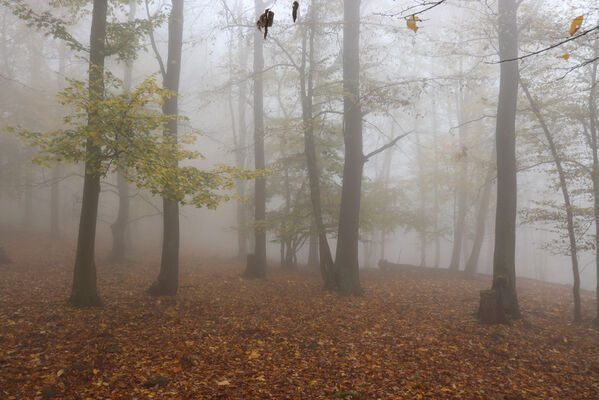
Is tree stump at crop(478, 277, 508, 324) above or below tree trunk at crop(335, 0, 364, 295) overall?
below

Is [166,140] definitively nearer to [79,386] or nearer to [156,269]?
[79,386]

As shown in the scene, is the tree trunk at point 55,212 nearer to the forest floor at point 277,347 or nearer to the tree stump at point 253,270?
the forest floor at point 277,347

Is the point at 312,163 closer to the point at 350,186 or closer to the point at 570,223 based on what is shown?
the point at 350,186

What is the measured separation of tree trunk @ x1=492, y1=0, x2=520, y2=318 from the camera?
7977mm

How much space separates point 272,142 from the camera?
1736cm

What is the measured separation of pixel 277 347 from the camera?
5945mm

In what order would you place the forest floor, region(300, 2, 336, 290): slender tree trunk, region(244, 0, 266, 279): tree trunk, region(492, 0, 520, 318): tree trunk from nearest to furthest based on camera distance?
the forest floor < region(492, 0, 520, 318): tree trunk < region(300, 2, 336, 290): slender tree trunk < region(244, 0, 266, 279): tree trunk

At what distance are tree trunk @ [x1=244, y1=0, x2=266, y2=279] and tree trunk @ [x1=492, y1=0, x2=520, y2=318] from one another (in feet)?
22.0

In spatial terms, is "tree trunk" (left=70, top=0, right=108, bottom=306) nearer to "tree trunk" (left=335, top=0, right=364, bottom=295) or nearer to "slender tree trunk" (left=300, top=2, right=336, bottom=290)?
"slender tree trunk" (left=300, top=2, right=336, bottom=290)

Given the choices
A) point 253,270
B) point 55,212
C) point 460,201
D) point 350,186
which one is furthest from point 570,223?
point 55,212

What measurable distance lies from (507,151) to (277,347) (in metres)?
7.00

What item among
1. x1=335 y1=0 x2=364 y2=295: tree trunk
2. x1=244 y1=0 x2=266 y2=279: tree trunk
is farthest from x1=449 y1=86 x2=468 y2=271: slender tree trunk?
x1=244 y1=0 x2=266 y2=279: tree trunk

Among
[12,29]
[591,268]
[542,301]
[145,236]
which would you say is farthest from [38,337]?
[591,268]

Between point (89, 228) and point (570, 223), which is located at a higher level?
point (570, 223)
